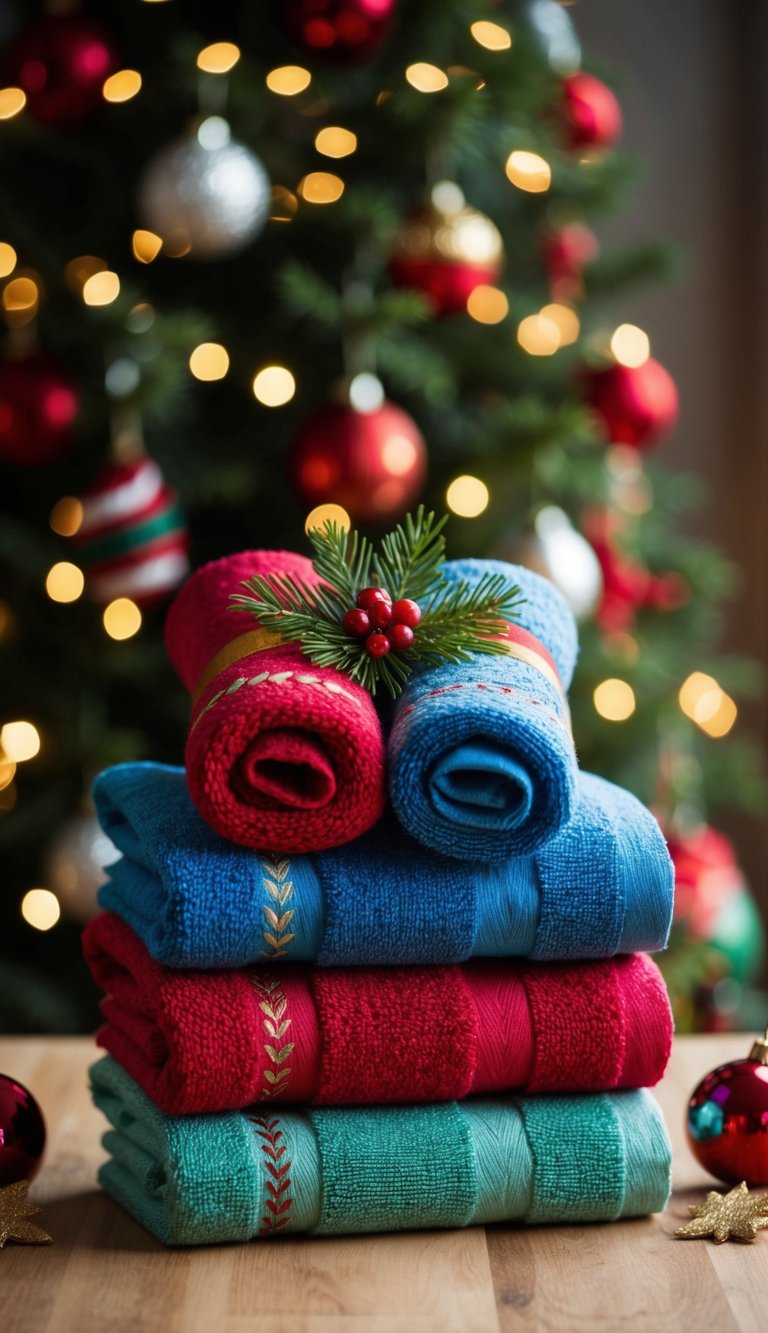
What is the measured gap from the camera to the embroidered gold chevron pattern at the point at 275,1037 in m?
0.61

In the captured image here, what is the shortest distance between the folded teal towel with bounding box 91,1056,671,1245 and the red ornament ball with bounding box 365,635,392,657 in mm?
196

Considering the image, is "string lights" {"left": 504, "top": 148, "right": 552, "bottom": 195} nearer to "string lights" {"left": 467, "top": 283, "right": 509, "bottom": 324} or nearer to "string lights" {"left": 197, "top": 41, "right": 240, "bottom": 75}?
"string lights" {"left": 467, "top": 283, "right": 509, "bottom": 324}

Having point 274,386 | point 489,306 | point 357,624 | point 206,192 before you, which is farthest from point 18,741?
point 357,624

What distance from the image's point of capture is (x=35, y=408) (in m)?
1.32

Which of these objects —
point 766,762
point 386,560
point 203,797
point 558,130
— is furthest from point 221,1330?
point 766,762

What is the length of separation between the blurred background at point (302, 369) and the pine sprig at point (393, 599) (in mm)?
650

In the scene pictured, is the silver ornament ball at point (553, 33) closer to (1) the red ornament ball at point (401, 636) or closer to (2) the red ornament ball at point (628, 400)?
(2) the red ornament ball at point (628, 400)

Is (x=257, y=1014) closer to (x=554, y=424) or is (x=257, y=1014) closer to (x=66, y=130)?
(x=554, y=424)

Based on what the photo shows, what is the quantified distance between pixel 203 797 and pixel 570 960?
19 centimetres

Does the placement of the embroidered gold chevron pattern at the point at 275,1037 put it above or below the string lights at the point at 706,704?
above

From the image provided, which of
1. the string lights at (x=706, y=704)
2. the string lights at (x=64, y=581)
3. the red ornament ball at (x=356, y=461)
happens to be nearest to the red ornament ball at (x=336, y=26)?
the red ornament ball at (x=356, y=461)

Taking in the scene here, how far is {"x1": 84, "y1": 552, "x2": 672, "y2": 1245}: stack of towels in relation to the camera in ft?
1.94

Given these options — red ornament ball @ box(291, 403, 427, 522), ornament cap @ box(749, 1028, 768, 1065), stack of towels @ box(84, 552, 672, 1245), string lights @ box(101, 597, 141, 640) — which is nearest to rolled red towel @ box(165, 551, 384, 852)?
stack of towels @ box(84, 552, 672, 1245)

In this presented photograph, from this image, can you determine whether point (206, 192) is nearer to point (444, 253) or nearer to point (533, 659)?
point (444, 253)
